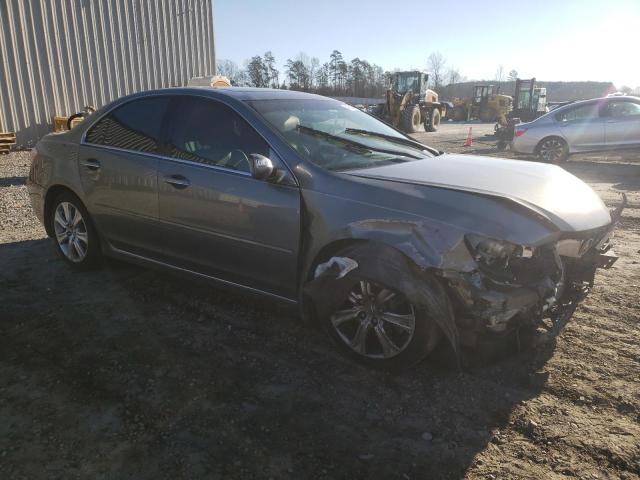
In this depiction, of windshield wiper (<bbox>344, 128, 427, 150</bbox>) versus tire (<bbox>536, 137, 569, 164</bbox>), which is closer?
windshield wiper (<bbox>344, 128, 427, 150</bbox>)

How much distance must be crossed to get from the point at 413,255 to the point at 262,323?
141cm

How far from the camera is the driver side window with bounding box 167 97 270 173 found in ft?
10.8

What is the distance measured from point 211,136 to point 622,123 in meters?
11.3

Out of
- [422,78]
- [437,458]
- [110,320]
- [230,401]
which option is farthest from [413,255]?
[422,78]

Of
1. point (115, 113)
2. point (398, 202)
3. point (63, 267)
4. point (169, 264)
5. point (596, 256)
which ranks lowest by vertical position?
point (63, 267)

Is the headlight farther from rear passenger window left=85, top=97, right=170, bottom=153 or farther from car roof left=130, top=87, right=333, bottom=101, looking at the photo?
rear passenger window left=85, top=97, right=170, bottom=153

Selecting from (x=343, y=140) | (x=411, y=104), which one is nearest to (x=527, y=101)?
(x=411, y=104)

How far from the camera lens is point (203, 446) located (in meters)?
2.32

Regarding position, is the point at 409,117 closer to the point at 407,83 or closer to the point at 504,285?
the point at 407,83

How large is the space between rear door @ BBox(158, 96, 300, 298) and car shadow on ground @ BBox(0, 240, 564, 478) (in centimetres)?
46

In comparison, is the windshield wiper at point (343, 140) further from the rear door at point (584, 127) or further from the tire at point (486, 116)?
the tire at point (486, 116)

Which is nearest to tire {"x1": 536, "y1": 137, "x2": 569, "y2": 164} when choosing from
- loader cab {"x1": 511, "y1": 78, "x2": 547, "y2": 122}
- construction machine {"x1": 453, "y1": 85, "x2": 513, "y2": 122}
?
loader cab {"x1": 511, "y1": 78, "x2": 547, "y2": 122}

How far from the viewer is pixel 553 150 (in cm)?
1228

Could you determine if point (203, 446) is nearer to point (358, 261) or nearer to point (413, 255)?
point (358, 261)
